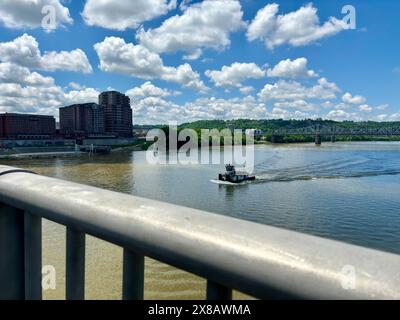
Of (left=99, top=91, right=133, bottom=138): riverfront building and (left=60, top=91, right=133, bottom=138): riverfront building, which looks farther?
(left=99, top=91, right=133, bottom=138): riverfront building

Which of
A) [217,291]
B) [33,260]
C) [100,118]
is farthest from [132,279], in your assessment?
[100,118]

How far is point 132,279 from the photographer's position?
821mm

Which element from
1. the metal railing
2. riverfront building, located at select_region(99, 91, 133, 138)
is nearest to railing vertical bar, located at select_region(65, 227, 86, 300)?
the metal railing

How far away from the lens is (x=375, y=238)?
1370 centimetres

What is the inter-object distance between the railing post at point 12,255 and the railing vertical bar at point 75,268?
298 mm

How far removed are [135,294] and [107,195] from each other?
0.81 ft

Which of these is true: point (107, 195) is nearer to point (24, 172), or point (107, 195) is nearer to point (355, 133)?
point (24, 172)

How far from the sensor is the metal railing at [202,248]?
516 millimetres

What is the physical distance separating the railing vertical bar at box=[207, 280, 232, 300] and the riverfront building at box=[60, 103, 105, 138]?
3176 inches

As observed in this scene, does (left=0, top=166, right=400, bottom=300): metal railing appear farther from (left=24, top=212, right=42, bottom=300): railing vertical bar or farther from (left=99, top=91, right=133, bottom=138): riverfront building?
(left=99, top=91, right=133, bottom=138): riverfront building

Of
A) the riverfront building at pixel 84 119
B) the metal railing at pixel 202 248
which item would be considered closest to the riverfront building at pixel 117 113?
the riverfront building at pixel 84 119

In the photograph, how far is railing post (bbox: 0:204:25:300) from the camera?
3.80 ft

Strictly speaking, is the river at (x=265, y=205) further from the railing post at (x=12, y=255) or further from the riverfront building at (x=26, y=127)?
the riverfront building at (x=26, y=127)
